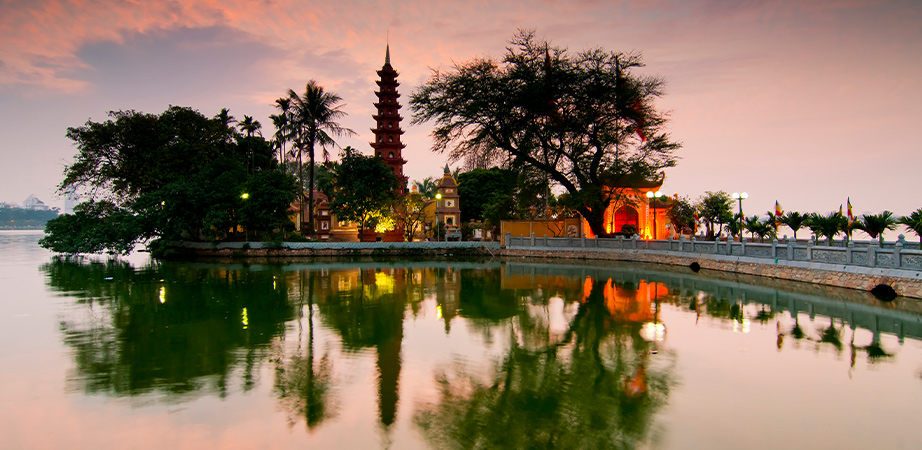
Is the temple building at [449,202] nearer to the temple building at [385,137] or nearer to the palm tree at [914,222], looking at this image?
the temple building at [385,137]

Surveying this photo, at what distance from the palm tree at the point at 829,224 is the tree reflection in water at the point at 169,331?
78.1 feet

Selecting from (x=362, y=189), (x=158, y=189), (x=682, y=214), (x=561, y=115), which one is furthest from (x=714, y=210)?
(x=158, y=189)

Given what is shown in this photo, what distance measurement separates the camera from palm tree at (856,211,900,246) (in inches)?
763

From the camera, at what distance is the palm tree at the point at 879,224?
19391 millimetres

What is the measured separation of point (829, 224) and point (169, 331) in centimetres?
2656

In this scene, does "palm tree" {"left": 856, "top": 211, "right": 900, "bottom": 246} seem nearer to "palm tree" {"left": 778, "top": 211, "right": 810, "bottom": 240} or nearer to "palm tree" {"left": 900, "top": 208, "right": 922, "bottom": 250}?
"palm tree" {"left": 900, "top": 208, "right": 922, "bottom": 250}

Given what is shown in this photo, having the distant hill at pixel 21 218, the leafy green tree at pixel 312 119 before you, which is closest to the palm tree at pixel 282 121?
the leafy green tree at pixel 312 119

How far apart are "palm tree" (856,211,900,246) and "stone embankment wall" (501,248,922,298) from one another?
4.89 metres

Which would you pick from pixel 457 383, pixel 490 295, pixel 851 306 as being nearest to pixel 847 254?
pixel 851 306

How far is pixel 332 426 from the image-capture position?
555cm

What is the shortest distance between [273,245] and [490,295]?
68.5 ft

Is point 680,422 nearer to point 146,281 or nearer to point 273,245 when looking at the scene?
point 146,281

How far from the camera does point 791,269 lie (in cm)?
1761

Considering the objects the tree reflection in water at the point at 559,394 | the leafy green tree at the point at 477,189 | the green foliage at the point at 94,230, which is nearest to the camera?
the tree reflection in water at the point at 559,394
